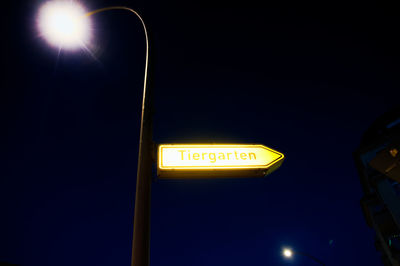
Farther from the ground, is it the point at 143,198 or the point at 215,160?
the point at 215,160

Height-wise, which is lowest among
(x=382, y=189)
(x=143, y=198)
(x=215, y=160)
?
(x=143, y=198)

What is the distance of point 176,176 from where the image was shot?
11.8 ft

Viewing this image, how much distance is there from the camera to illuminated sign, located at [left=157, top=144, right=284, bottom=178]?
3512 mm

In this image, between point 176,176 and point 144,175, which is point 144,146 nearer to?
point 144,175

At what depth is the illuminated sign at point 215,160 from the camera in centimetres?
351

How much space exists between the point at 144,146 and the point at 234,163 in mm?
1299

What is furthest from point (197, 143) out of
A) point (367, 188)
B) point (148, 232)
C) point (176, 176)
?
point (367, 188)

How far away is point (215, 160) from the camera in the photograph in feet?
12.0

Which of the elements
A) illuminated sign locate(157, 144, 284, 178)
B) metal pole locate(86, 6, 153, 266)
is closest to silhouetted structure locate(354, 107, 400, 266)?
illuminated sign locate(157, 144, 284, 178)

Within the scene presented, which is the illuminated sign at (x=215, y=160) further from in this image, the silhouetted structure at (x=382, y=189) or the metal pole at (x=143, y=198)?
the silhouetted structure at (x=382, y=189)

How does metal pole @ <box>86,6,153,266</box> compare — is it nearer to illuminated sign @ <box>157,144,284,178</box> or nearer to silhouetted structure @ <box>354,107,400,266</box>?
illuminated sign @ <box>157,144,284,178</box>

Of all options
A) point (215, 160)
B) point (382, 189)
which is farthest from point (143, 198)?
point (382, 189)

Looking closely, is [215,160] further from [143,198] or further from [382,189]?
[382,189]

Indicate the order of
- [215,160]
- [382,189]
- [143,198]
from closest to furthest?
[143,198] < [215,160] < [382,189]
